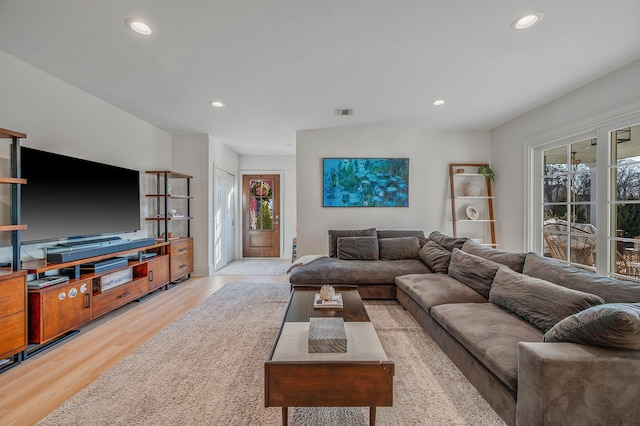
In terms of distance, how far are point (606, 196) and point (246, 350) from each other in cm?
383

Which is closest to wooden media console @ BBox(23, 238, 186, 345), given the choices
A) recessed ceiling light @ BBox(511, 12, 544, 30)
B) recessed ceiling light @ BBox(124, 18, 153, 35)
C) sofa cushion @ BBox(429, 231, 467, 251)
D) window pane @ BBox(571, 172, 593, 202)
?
recessed ceiling light @ BBox(124, 18, 153, 35)

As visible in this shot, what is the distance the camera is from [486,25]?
6.79 feet

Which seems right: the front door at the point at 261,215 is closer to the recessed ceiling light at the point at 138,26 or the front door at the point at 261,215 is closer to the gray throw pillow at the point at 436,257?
the gray throw pillow at the point at 436,257

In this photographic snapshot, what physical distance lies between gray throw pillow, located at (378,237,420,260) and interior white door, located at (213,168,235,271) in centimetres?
317

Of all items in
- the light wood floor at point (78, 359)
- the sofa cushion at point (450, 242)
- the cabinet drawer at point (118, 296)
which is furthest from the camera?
the sofa cushion at point (450, 242)

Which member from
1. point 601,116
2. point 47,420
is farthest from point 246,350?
point 601,116

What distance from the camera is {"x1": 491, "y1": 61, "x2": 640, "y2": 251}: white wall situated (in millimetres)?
2701

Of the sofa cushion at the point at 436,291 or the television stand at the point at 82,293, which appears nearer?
the television stand at the point at 82,293

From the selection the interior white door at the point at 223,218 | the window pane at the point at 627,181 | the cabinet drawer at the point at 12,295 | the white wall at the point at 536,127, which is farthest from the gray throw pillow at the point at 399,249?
the cabinet drawer at the point at 12,295

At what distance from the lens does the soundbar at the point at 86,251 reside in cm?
253

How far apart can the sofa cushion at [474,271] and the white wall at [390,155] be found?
1864 millimetres

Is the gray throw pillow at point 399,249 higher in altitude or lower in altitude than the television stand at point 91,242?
lower

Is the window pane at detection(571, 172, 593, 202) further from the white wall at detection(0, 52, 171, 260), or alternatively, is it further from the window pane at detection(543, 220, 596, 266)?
the white wall at detection(0, 52, 171, 260)

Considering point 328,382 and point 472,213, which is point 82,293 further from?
point 472,213
